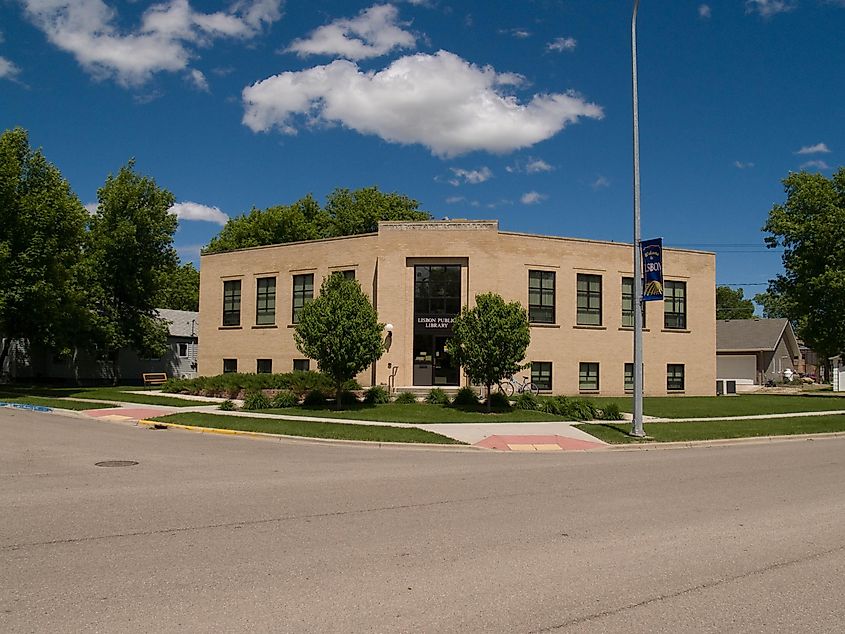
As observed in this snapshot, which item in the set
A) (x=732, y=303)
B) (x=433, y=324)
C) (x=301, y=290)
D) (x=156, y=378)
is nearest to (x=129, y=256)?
(x=156, y=378)

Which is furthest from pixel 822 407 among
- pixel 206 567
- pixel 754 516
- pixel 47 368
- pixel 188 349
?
pixel 47 368

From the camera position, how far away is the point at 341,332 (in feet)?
78.5

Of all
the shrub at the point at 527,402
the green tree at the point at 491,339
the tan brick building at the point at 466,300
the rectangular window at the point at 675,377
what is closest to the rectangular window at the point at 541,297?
the tan brick building at the point at 466,300

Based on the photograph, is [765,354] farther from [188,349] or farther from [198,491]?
[198,491]

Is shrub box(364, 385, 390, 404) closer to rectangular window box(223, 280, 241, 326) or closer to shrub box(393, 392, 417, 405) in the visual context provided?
shrub box(393, 392, 417, 405)

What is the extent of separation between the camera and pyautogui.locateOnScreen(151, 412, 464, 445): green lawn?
17766 millimetres

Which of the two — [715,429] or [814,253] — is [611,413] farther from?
[814,253]

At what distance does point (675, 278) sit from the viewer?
122ft

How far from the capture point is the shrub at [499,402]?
25.6 m

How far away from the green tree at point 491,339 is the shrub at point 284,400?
6.72 metres

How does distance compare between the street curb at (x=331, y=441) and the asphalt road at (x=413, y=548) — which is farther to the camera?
the street curb at (x=331, y=441)

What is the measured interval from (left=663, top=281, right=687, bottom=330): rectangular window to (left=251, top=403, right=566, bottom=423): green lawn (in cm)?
1549

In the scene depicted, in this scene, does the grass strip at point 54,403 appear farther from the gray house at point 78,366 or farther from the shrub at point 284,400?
the gray house at point 78,366

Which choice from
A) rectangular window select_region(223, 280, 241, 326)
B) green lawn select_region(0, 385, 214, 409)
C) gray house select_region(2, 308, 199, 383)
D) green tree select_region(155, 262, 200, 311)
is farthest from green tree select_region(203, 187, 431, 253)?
green lawn select_region(0, 385, 214, 409)
